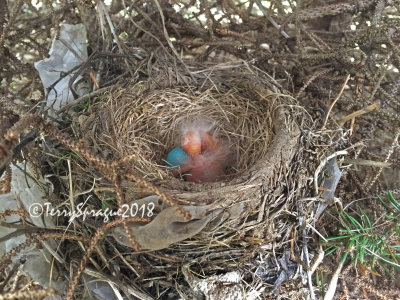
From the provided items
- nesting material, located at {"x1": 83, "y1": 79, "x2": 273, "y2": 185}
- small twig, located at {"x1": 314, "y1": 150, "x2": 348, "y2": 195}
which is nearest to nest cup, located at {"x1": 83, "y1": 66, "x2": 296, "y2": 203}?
nesting material, located at {"x1": 83, "y1": 79, "x2": 273, "y2": 185}

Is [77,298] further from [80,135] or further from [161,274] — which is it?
[80,135]

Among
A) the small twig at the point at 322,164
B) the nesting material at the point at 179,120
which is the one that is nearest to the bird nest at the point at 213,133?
the nesting material at the point at 179,120

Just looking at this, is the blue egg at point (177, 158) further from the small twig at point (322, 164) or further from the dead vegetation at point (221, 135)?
the small twig at point (322, 164)

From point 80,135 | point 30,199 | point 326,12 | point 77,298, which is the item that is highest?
point 326,12

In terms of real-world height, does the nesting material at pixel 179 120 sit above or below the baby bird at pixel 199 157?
above

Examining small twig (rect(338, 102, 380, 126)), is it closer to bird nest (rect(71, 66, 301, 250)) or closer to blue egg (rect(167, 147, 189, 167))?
bird nest (rect(71, 66, 301, 250))

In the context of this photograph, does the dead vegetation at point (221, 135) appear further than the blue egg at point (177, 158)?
No

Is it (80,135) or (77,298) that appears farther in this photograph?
(80,135)

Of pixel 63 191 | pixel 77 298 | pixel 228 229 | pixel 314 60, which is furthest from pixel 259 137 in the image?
pixel 77 298
